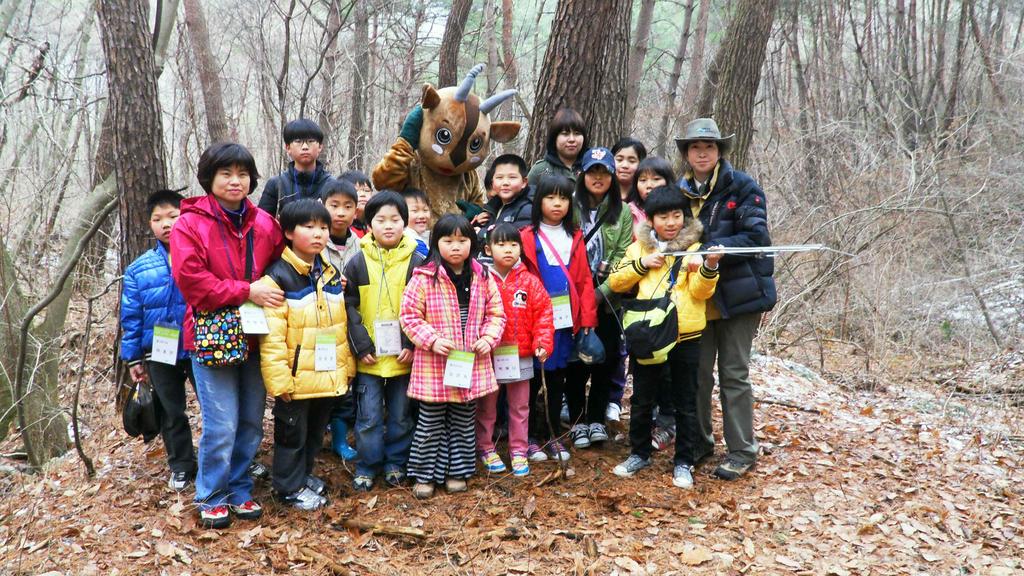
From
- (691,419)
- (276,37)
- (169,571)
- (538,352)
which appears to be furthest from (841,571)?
(276,37)

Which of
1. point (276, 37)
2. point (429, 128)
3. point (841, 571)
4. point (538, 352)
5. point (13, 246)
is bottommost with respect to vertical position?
point (841, 571)

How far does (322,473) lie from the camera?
183 inches

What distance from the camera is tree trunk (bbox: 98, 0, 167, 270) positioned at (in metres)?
5.31

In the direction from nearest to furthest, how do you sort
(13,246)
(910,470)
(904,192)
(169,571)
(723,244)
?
1. (169,571)
2. (723,244)
3. (910,470)
4. (13,246)
5. (904,192)

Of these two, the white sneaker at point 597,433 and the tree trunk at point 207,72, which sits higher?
the tree trunk at point 207,72

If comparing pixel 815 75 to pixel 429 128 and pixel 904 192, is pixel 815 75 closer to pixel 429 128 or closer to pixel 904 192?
pixel 904 192

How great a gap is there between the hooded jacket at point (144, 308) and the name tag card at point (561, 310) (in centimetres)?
236

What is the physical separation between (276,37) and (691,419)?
46.2 feet

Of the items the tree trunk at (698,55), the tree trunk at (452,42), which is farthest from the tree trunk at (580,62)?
the tree trunk at (698,55)

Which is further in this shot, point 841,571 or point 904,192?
point 904,192

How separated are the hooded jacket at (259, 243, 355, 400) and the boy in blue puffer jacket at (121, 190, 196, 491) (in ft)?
2.38

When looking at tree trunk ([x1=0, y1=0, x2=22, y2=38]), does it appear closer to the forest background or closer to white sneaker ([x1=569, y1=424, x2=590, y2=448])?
the forest background

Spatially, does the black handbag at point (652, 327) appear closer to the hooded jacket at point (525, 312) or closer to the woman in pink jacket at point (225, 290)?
the hooded jacket at point (525, 312)

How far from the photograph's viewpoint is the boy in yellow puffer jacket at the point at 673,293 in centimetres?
432
